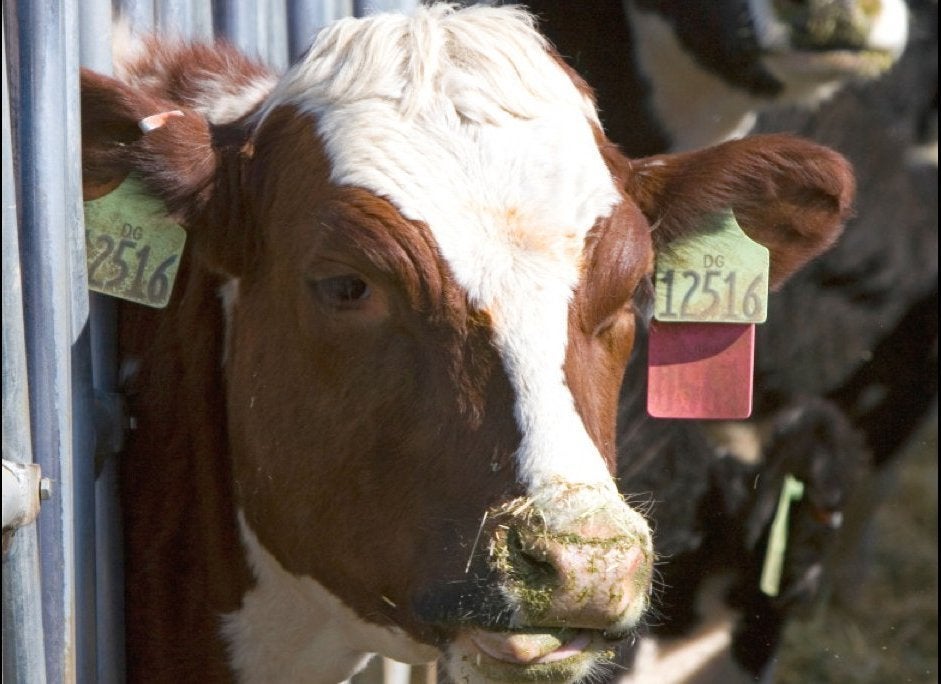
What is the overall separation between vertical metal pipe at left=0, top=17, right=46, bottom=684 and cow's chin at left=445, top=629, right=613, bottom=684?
559 millimetres

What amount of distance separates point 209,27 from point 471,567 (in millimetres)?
1347

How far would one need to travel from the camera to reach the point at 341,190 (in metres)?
2.11

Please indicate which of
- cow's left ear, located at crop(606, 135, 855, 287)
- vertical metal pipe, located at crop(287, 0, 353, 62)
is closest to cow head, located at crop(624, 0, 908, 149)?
cow's left ear, located at crop(606, 135, 855, 287)

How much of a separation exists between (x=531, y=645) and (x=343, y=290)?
1.88ft

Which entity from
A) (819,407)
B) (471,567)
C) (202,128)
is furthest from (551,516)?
(819,407)

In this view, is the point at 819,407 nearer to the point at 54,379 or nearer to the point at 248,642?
the point at 248,642

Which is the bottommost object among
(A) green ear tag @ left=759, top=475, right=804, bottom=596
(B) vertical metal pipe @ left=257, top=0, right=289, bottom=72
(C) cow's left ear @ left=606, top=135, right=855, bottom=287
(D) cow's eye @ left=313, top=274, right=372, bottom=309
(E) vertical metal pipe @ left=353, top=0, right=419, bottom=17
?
(A) green ear tag @ left=759, top=475, right=804, bottom=596

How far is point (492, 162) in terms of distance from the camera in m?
2.10

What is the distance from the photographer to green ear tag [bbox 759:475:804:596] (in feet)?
14.4

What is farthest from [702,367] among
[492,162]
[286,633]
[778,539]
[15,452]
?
[778,539]

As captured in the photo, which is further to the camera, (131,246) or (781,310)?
(781,310)

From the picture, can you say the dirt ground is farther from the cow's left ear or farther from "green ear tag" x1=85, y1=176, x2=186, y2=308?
"green ear tag" x1=85, y1=176, x2=186, y2=308

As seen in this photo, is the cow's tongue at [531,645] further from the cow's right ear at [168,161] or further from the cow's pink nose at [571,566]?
the cow's right ear at [168,161]

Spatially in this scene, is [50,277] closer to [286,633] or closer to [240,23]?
[286,633]
